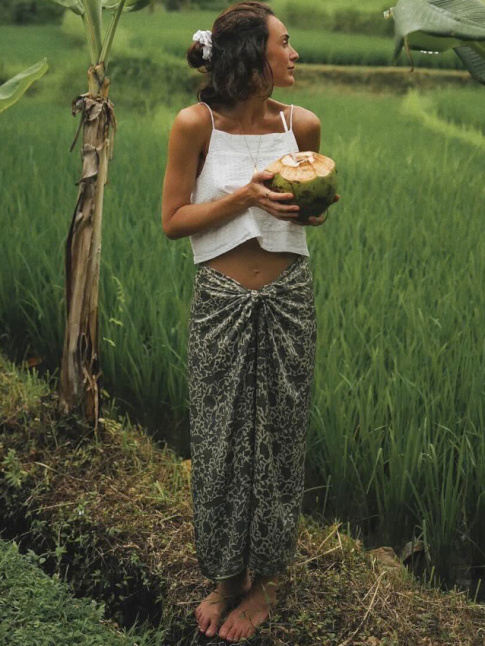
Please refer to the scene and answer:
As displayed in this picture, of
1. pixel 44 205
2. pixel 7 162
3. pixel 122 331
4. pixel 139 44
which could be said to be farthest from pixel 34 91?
pixel 122 331

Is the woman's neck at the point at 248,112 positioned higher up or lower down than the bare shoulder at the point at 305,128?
higher up

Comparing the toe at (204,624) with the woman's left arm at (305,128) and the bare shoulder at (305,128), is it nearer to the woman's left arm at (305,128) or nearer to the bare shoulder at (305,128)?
the woman's left arm at (305,128)

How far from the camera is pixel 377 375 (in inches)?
97.3

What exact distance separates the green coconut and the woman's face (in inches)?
6.1

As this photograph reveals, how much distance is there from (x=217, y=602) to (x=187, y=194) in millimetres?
775

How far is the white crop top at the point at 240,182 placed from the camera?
1.77 meters

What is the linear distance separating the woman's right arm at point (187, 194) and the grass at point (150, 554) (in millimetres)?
744

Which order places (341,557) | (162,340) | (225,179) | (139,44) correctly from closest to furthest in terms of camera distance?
1. (225,179)
2. (341,557)
3. (162,340)
4. (139,44)

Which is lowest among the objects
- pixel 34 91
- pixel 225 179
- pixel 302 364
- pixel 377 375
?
pixel 34 91

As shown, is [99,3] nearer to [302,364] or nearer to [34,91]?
[302,364]

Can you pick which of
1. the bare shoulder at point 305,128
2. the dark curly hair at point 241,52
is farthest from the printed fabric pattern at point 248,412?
the dark curly hair at point 241,52

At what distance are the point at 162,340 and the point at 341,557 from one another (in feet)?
2.81

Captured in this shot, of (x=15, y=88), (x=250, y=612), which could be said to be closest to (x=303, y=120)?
(x=15, y=88)

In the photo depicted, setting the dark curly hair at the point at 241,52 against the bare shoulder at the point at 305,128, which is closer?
the dark curly hair at the point at 241,52
